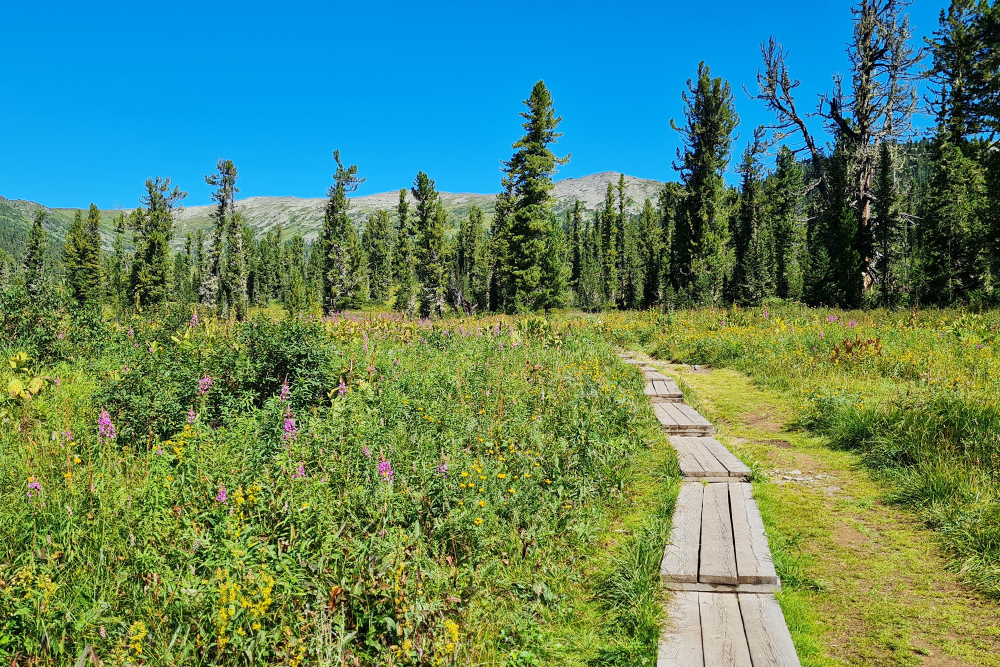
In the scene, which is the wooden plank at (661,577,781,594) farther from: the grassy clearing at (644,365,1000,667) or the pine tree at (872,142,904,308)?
the pine tree at (872,142,904,308)

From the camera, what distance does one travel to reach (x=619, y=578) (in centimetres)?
→ 374

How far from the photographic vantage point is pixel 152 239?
46031mm

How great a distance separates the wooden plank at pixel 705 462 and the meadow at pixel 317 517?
36cm

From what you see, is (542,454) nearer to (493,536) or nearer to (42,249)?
(493,536)

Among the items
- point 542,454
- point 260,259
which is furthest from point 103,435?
→ point 260,259

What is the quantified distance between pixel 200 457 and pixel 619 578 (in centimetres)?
344

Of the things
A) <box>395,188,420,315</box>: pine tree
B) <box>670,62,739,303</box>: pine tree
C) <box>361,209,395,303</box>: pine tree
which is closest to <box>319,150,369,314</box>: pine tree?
<box>395,188,420,315</box>: pine tree

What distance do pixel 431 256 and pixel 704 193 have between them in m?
25.8

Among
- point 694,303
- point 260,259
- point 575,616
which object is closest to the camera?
point 575,616

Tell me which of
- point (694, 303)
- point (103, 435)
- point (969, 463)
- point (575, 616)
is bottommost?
point (575, 616)

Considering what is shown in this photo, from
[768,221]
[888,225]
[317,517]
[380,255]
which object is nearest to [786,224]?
[768,221]

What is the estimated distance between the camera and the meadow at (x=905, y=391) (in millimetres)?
4473

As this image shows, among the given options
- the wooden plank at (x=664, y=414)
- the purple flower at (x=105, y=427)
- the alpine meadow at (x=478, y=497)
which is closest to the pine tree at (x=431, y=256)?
the alpine meadow at (x=478, y=497)

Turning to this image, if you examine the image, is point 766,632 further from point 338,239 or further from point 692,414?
point 338,239
